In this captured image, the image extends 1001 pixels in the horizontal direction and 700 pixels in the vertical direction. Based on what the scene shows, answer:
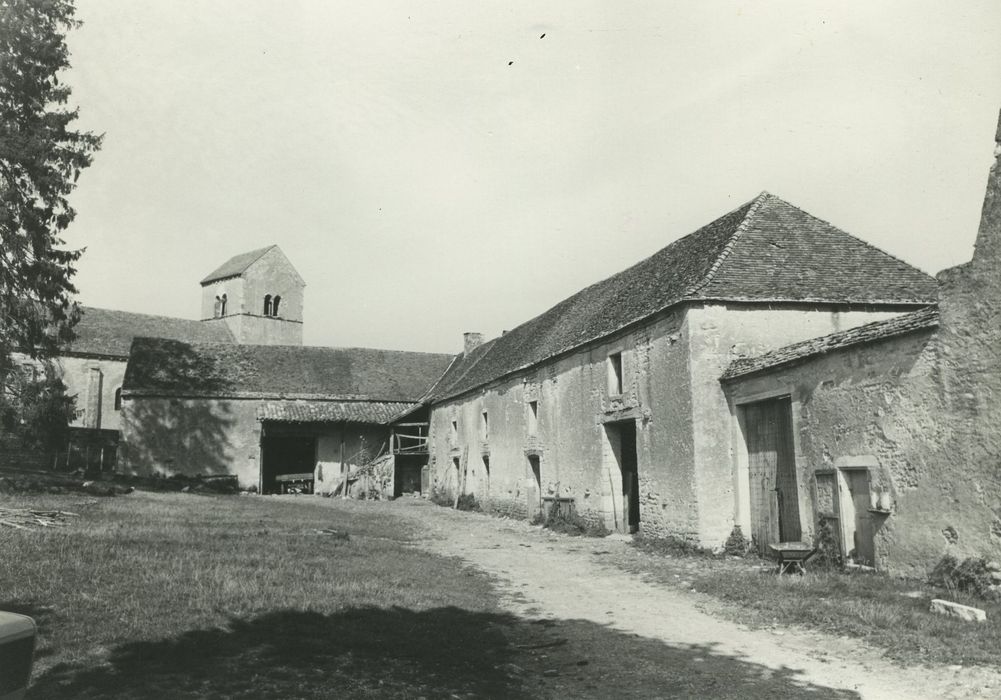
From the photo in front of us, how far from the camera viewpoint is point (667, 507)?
47.1 ft

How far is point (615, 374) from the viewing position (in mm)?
17094

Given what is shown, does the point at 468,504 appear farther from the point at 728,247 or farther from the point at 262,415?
the point at 728,247

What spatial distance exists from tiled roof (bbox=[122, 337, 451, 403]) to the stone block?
30405mm

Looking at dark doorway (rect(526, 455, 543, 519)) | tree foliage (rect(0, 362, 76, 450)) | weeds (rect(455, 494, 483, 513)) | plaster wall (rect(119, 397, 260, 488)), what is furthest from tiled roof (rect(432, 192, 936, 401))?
plaster wall (rect(119, 397, 260, 488))

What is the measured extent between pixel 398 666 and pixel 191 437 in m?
29.4

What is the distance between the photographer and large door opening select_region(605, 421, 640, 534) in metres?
16.9

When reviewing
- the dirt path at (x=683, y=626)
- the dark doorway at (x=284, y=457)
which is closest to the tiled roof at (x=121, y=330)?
the dark doorway at (x=284, y=457)

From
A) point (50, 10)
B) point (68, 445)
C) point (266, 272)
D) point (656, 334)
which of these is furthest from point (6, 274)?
point (266, 272)

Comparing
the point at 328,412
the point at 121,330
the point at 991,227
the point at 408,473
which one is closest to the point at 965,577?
the point at 991,227

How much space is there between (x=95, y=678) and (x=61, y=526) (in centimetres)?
878

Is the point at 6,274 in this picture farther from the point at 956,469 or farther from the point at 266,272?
the point at 266,272

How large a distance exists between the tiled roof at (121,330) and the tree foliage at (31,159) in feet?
61.5

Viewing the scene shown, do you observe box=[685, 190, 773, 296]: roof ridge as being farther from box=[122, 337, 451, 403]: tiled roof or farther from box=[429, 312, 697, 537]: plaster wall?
box=[122, 337, 451, 403]: tiled roof

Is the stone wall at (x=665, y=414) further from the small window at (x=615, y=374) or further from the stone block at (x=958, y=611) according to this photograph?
the stone block at (x=958, y=611)
